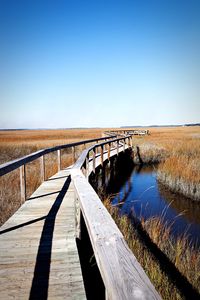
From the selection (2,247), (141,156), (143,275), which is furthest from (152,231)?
(141,156)

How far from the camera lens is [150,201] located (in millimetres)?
9109

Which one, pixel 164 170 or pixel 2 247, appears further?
pixel 164 170

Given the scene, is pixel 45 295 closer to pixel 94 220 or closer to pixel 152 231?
pixel 94 220

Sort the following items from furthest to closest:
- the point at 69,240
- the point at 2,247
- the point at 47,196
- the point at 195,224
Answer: the point at 195,224 < the point at 47,196 < the point at 69,240 < the point at 2,247

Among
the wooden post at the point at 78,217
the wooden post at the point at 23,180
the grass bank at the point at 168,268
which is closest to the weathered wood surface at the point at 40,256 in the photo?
the wooden post at the point at 78,217

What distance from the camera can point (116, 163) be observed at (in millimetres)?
15477

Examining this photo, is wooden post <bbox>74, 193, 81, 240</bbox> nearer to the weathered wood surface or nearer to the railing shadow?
the weathered wood surface

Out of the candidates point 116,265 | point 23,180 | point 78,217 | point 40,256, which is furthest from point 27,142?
point 116,265

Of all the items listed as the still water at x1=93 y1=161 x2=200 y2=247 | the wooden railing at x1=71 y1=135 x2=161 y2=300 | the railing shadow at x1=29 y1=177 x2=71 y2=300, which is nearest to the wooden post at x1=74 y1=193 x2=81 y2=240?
the railing shadow at x1=29 y1=177 x2=71 y2=300

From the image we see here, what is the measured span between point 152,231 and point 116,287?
173 inches

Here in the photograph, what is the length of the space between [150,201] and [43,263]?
22.7 feet

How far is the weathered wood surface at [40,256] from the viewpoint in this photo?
2.28 metres

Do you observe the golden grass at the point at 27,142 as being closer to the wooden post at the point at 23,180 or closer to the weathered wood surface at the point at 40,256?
the wooden post at the point at 23,180

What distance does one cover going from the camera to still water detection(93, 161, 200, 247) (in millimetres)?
6827
